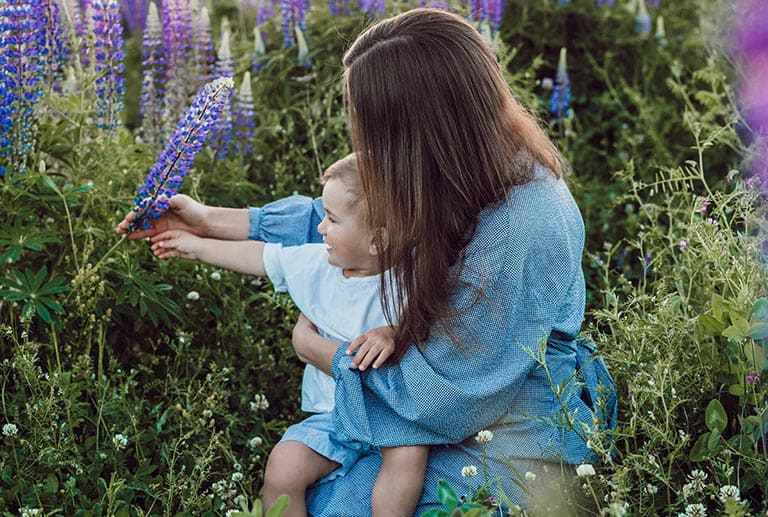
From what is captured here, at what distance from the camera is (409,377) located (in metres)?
2.40

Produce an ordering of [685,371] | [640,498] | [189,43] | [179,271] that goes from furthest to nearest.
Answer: [189,43] < [179,271] < [685,371] < [640,498]

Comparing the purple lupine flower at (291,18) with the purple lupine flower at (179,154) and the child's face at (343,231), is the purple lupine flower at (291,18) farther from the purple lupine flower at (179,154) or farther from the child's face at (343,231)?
the child's face at (343,231)

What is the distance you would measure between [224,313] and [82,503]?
0.90m

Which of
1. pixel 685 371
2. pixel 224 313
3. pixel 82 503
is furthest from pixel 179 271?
pixel 685 371

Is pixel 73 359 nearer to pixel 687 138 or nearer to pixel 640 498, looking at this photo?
pixel 640 498

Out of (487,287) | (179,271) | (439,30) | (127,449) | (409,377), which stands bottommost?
(127,449)

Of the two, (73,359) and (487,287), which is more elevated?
(487,287)

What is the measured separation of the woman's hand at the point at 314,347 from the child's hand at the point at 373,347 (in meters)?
0.13

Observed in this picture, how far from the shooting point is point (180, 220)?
2896 millimetres

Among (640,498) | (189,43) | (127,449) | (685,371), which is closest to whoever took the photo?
(640,498)

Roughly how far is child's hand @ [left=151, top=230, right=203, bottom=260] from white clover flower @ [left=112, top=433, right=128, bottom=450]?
18.3 inches

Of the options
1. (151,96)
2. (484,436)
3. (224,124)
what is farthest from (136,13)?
(484,436)

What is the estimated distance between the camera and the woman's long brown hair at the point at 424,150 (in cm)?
238

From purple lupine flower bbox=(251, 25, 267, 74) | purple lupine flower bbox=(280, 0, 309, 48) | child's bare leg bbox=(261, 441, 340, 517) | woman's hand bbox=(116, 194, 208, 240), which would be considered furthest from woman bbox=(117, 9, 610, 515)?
purple lupine flower bbox=(280, 0, 309, 48)
